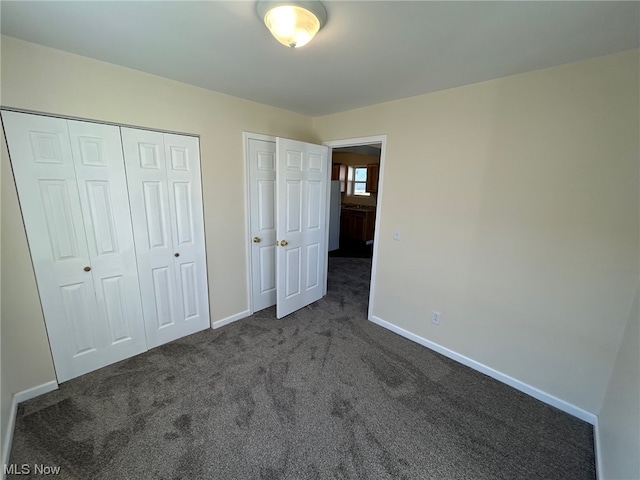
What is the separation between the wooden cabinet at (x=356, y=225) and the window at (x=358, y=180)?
747 millimetres

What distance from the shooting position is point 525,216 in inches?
74.5

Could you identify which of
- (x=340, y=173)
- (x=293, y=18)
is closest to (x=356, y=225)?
(x=340, y=173)

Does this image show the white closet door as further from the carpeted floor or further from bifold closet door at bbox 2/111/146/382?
the carpeted floor

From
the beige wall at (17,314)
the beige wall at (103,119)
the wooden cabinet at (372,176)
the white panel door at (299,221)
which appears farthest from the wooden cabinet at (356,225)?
the beige wall at (17,314)

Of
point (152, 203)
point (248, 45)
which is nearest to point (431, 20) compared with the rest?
point (248, 45)

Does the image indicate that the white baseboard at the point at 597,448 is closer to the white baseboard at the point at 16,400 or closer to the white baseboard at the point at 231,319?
the white baseboard at the point at 231,319

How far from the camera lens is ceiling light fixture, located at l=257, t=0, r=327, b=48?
1146 mm

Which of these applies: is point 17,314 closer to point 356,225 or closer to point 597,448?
point 597,448

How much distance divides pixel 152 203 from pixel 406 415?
2.53 meters

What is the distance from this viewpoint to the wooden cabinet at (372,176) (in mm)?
6591

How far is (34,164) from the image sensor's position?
1.69m

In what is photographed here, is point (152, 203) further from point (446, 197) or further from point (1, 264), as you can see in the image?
point (446, 197)

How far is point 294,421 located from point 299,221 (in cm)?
191

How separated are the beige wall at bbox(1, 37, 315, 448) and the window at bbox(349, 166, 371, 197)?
15.2 ft
